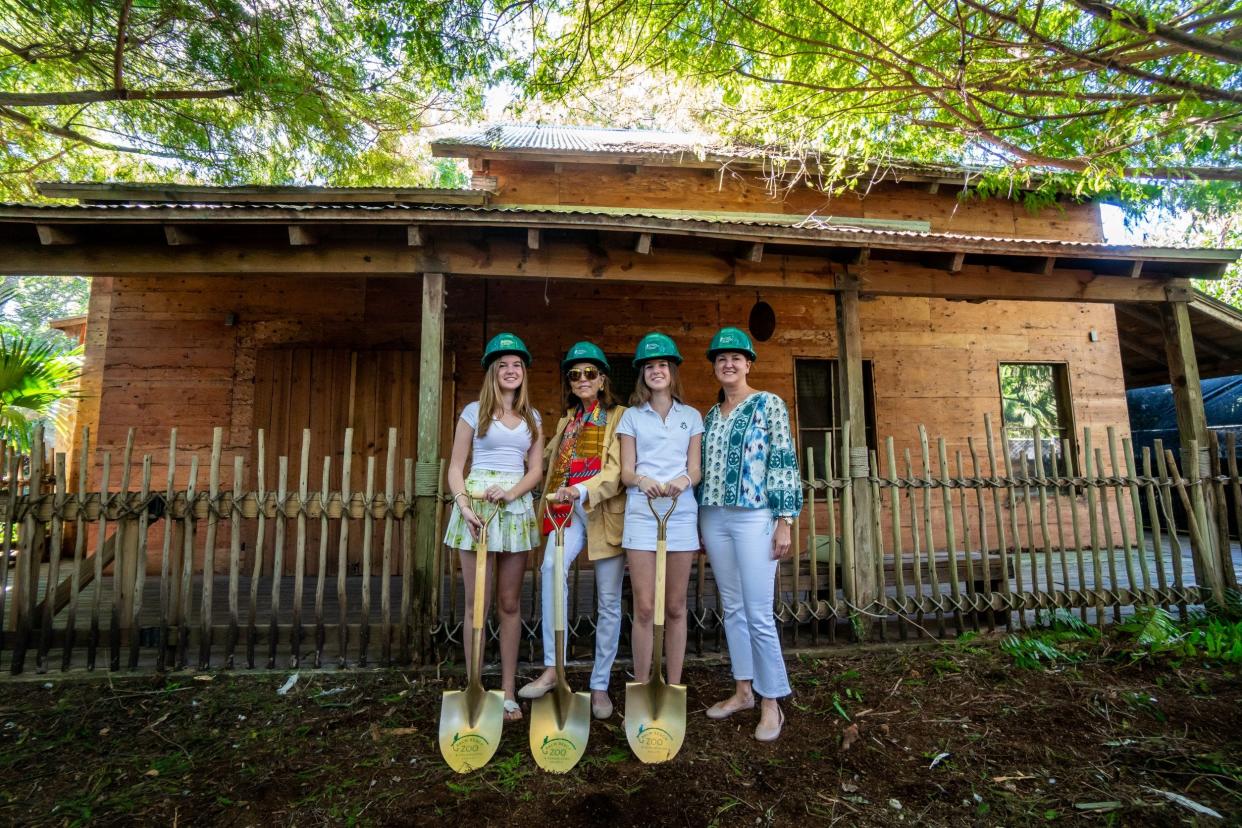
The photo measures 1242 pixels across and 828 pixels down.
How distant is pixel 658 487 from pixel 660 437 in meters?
0.29

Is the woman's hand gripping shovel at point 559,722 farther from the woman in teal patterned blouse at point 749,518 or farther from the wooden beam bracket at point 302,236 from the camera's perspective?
the wooden beam bracket at point 302,236

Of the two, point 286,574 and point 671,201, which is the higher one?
point 671,201

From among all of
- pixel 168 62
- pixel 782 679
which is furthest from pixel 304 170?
pixel 782 679

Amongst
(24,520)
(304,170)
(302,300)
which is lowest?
(24,520)

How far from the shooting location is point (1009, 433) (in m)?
7.97

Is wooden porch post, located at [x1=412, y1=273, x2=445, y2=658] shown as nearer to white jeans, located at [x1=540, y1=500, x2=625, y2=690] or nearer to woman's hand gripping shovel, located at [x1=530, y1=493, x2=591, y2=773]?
white jeans, located at [x1=540, y1=500, x2=625, y2=690]

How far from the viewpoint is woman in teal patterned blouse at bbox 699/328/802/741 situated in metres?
2.91

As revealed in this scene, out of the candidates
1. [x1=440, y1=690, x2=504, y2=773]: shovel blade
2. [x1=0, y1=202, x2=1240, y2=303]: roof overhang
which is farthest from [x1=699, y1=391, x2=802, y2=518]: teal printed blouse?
[x1=0, y1=202, x2=1240, y2=303]: roof overhang

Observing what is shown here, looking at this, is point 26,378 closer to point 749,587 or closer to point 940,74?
point 749,587

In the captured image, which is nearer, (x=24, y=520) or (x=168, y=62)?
(x=24, y=520)

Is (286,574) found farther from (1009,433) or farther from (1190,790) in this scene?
(1009,433)

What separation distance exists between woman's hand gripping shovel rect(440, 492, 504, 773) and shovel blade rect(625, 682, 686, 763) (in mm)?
629

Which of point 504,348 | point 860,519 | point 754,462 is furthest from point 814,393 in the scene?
point 504,348

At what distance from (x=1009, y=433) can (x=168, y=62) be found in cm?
1167
